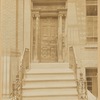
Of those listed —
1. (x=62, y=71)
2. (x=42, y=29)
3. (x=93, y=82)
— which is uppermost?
(x=42, y=29)

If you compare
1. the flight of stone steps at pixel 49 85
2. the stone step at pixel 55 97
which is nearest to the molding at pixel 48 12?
the flight of stone steps at pixel 49 85

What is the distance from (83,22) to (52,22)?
1462mm

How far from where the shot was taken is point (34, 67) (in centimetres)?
924

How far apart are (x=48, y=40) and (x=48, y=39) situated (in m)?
0.05

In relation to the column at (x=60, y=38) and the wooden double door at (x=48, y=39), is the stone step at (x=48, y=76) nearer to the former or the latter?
the column at (x=60, y=38)

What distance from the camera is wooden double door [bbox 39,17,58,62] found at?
10.9 meters

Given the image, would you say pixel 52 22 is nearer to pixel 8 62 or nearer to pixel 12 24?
pixel 12 24

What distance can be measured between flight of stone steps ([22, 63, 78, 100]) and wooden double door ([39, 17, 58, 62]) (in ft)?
7.54

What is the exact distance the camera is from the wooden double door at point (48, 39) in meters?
10.9

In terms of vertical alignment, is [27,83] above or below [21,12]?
below

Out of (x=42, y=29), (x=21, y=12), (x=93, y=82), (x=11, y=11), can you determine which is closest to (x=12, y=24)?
(x=11, y=11)

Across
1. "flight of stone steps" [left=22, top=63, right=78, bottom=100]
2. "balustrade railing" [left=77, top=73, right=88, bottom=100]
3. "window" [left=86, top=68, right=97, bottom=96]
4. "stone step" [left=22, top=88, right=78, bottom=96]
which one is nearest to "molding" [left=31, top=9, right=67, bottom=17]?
"window" [left=86, top=68, right=97, bottom=96]

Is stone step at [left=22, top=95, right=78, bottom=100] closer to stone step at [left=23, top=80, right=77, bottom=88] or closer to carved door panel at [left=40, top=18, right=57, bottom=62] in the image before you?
stone step at [left=23, top=80, right=77, bottom=88]

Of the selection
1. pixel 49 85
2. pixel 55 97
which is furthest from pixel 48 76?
pixel 55 97
